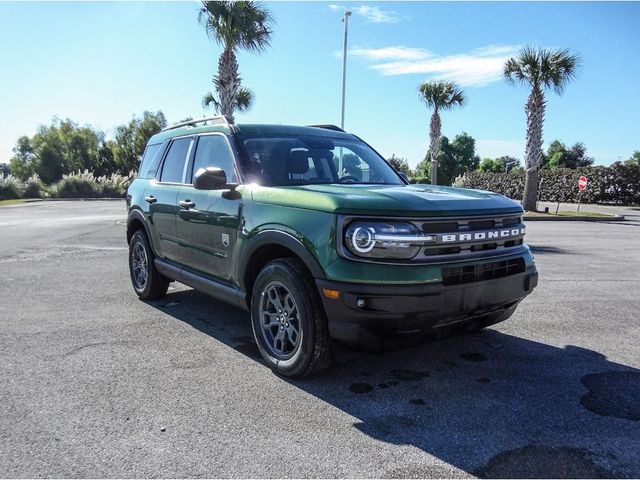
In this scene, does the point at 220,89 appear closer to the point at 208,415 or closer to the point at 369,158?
the point at 369,158

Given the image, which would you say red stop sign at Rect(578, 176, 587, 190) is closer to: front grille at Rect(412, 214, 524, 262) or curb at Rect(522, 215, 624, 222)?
curb at Rect(522, 215, 624, 222)

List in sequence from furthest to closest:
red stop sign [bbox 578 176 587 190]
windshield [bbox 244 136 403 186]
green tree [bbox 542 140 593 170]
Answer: green tree [bbox 542 140 593 170]
red stop sign [bbox 578 176 587 190]
windshield [bbox 244 136 403 186]

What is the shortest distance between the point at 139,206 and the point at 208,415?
3.46 metres

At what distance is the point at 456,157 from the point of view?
8812 cm

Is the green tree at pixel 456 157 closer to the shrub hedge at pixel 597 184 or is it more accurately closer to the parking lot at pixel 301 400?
the shrub hedge at pixel 597 184

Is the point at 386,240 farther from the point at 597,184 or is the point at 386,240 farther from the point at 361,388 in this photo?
the point at 597,184

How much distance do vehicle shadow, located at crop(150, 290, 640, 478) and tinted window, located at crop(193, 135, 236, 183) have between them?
1566 millimetres

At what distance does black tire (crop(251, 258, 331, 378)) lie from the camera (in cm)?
332

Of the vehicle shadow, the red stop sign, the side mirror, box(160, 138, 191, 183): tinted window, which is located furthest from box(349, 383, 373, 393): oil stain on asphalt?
the red stop sign

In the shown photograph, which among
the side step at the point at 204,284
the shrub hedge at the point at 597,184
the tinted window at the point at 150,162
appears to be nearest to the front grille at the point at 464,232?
the side step at the point at 204,284

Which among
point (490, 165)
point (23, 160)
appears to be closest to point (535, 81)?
point (23, 160)

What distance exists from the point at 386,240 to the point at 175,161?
311cm

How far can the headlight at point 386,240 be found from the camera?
308 cm

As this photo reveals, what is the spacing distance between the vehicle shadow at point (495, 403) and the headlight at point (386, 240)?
3.30 ft
